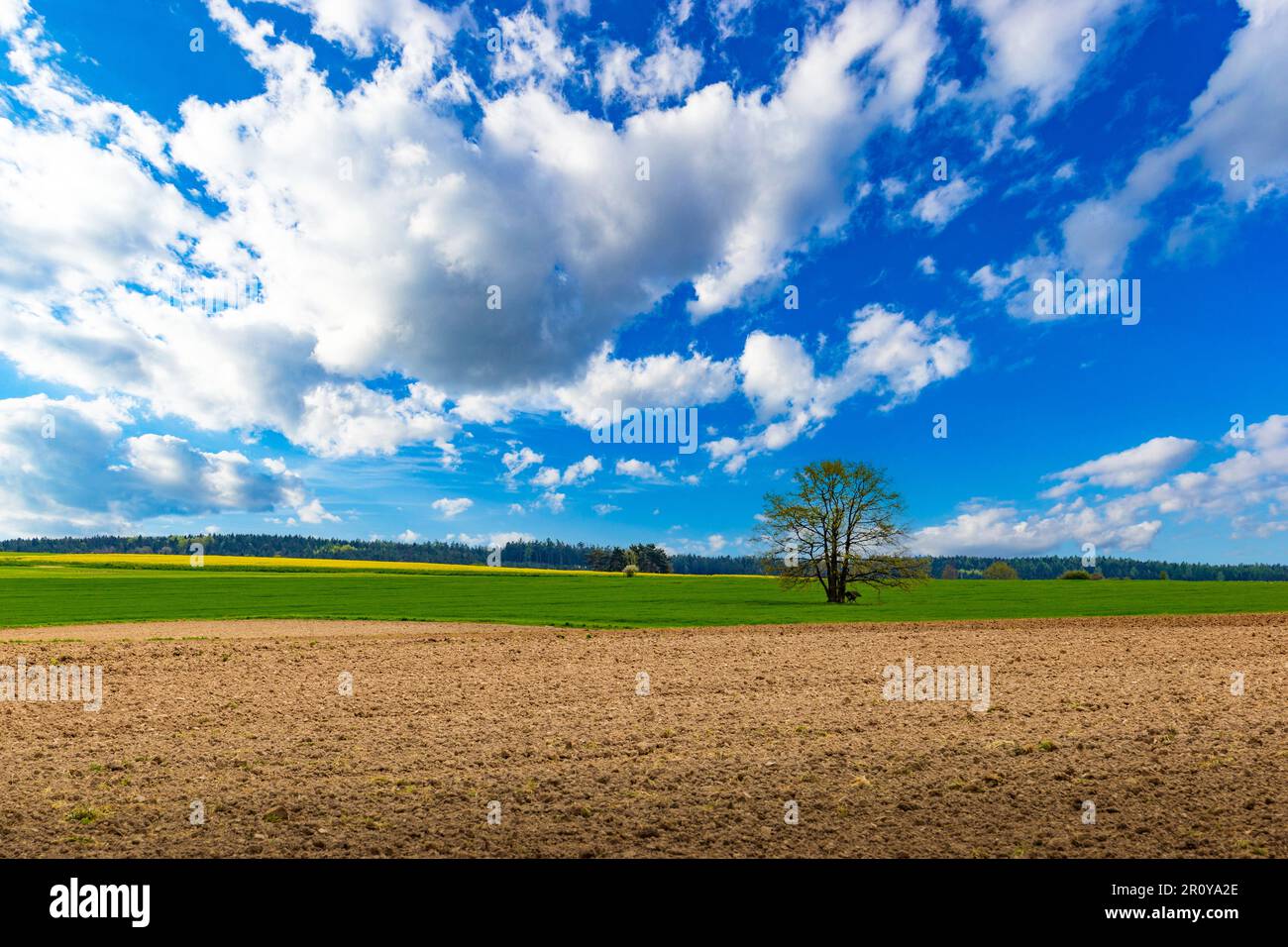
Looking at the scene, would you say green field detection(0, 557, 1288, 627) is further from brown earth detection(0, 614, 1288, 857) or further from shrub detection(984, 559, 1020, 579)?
shrub detection(984, 559, 1020, 579)

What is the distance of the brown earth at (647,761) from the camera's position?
8.07 meters

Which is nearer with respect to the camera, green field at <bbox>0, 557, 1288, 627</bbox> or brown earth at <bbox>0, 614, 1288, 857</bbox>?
brown earth at <bbox>0, 614, 1288, 857</bbox>

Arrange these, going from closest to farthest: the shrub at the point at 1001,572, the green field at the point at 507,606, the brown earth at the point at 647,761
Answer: the brown earth at the point at 647,761 → the green field at the point at 507,606 → the shrub at the point at 1001,572

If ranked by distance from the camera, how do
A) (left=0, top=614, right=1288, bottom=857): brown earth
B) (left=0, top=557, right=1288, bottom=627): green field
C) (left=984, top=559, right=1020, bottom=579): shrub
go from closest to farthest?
(left=0, top=614, right=1288, bottom=857): brown earth → (left=0, top=557, right=1288, bottom=627): green field → (left=984, top=559, right=1020, bottom=579): shrub

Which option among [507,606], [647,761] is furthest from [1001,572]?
[647,761]

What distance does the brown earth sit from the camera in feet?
26.5

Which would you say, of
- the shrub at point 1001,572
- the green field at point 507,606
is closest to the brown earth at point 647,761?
the green field at point 507,606

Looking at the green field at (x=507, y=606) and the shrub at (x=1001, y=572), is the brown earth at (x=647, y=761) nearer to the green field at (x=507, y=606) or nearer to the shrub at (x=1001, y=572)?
the green field at (x=507, y=606)

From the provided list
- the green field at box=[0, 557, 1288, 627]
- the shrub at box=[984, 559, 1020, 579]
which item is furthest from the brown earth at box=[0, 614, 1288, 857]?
the shrub at box=[984, 559, 1020, 579]

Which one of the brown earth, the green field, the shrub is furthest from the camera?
the shrub

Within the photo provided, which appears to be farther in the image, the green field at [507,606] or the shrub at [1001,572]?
the shrub at [1001,572]

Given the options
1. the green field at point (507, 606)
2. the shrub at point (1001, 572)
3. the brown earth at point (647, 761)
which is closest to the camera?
the brown earth at point (647, 761)

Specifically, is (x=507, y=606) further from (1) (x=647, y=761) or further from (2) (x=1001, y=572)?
(2) (x=1001, y=572)

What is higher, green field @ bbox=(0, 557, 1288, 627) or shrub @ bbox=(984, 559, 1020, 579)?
green field @ bbox=(0, 557, 1288, 627)
